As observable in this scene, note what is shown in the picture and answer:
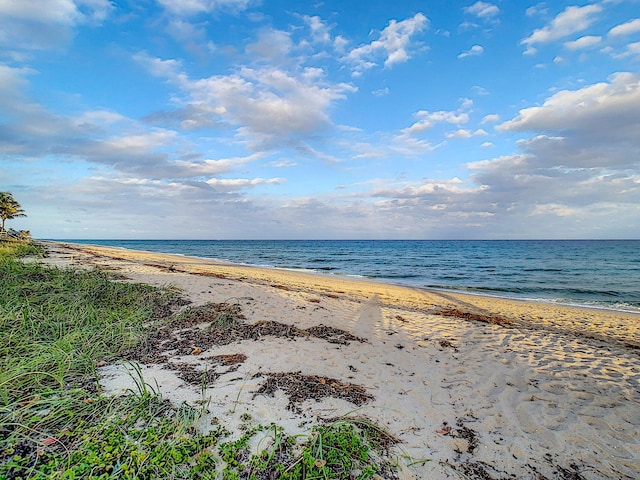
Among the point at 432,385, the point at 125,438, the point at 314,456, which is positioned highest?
the point at 125,438

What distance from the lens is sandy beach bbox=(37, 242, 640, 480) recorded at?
344 centimetres

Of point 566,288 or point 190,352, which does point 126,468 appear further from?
point 566,288

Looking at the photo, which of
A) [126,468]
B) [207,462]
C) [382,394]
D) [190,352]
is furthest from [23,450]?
[382,394]

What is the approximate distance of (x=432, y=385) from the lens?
16.4 feet

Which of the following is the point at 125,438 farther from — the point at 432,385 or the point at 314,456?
the point at 432,385

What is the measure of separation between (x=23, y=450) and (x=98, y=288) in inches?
298

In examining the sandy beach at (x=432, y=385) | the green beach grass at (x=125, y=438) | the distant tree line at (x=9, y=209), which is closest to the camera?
the green beach grass at (x=125, y=438)

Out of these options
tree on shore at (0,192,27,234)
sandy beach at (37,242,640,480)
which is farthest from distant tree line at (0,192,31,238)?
sandy beach at (37,242,640,480)

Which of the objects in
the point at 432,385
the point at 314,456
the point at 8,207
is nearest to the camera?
the point at 314,456

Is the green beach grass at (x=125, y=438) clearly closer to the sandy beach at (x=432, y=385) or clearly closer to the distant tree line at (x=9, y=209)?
the sandy beach at (x=432, y=385)

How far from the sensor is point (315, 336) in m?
7.15

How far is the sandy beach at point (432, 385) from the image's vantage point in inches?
135

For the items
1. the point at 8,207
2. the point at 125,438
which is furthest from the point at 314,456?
the point at 8,207

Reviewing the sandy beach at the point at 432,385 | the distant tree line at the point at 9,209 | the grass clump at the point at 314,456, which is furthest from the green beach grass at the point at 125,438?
the distant tree line at the point at 9,209
